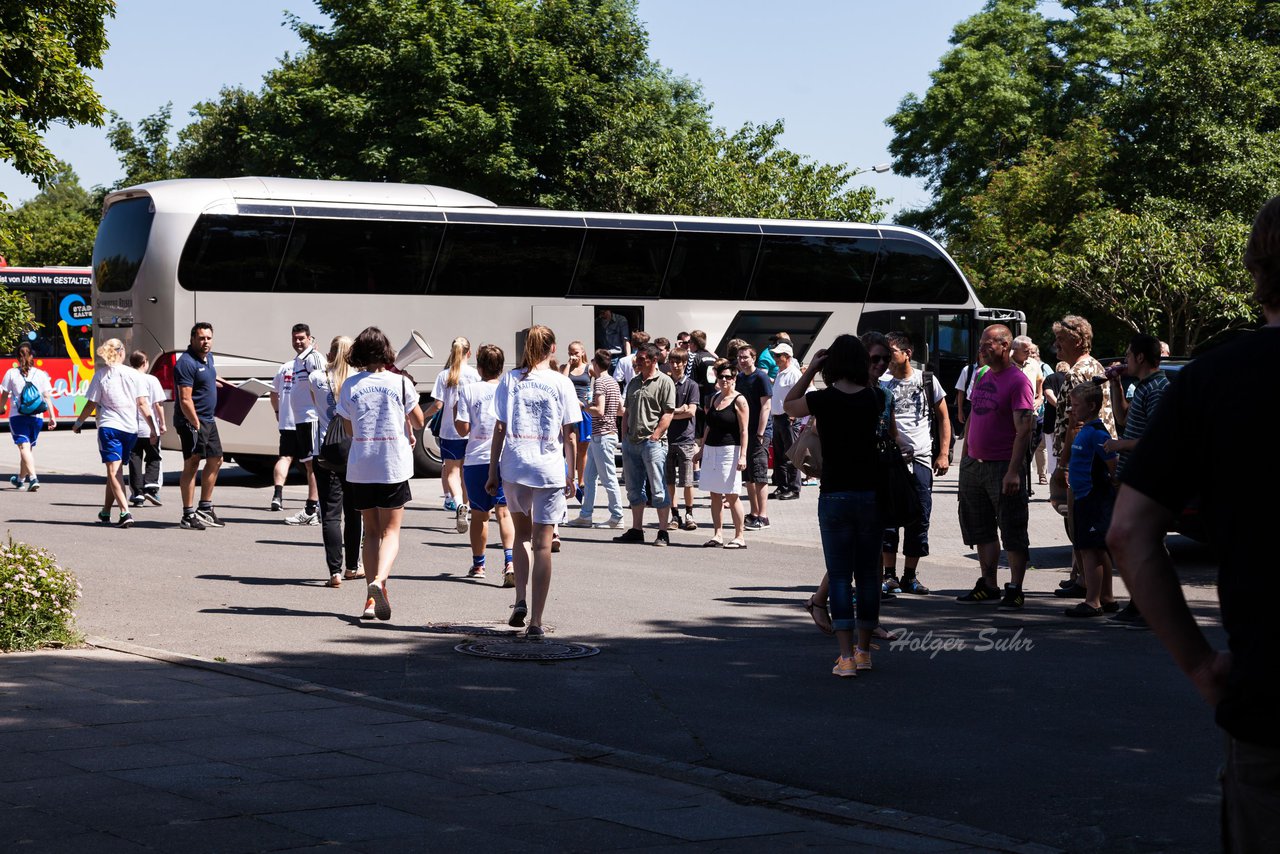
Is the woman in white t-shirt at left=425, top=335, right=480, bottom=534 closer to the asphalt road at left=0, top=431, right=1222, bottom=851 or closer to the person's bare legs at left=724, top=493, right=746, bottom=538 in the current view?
the asphalt road at left=0, top=431, right=1222, bottom=851

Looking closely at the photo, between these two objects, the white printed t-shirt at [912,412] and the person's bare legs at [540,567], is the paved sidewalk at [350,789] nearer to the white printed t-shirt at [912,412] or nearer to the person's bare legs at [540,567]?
the person's bare legs at [540,567]

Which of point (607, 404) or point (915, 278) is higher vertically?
point (915, 278)

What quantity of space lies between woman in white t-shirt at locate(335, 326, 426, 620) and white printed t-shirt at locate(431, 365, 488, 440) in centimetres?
287

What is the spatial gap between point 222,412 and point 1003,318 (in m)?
15.7

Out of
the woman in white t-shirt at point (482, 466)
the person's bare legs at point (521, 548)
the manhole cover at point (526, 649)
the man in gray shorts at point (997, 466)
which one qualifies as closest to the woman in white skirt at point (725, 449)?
the woman in white t-shirt at point (482, 466)

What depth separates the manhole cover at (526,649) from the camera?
827cm

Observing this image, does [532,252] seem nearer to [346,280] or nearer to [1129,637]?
[346,280]

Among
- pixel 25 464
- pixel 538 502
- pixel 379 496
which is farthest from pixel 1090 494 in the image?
pixel 25 464

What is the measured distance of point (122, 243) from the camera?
2025cm

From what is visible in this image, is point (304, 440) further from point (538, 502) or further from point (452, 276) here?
point (452, 276)

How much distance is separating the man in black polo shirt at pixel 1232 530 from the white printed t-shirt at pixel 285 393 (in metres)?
13.1

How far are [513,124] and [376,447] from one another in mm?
32669

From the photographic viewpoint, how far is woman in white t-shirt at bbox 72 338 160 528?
14.7 m

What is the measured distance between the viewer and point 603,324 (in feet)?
77.4
